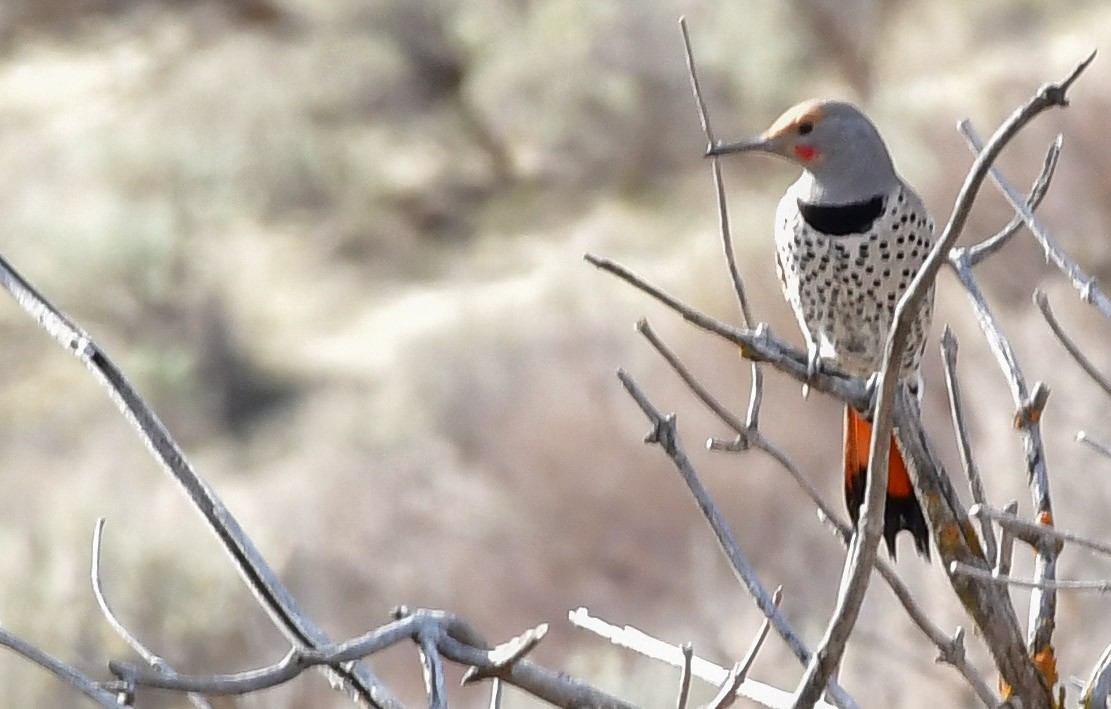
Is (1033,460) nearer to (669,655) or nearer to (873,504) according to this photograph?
(669,655)

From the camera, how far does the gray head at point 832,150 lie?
218cm

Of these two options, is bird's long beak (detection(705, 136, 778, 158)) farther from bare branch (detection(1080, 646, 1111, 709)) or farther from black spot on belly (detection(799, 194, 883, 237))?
bare branch (detection(1080, 646, 1111, 709))

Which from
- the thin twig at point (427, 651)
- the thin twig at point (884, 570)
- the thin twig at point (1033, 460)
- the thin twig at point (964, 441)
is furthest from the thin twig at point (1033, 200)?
the thin twig at point (427, 651)

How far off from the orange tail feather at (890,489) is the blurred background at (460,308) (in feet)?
3.96

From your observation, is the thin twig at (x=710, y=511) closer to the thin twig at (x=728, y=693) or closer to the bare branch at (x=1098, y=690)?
the thin twig at (x=728, y=693)

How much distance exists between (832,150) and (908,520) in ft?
1.85

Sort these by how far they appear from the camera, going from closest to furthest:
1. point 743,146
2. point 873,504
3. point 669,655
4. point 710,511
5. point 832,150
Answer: point 873,504, point 710,511, point 669,655, point 743,146, point 832,150

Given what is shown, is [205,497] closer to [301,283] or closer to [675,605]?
[675,605]

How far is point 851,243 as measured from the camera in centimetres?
233

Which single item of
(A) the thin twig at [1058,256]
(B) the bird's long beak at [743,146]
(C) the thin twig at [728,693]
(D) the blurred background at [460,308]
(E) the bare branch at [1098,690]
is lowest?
(C) the thin twig at [728,693]

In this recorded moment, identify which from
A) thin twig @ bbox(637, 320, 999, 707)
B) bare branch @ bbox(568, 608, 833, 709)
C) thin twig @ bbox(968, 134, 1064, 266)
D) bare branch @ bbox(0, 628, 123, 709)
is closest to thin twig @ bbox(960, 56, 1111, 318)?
thin twig @ bbox(968, 134, 1064, 266)

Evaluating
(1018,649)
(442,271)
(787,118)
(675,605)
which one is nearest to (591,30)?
(442,271)

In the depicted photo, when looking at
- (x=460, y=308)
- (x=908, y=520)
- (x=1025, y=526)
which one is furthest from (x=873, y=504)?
(x=460, y=308)

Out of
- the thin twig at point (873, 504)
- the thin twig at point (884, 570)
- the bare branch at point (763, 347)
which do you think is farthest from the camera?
the thin twig at point (884, 570)
